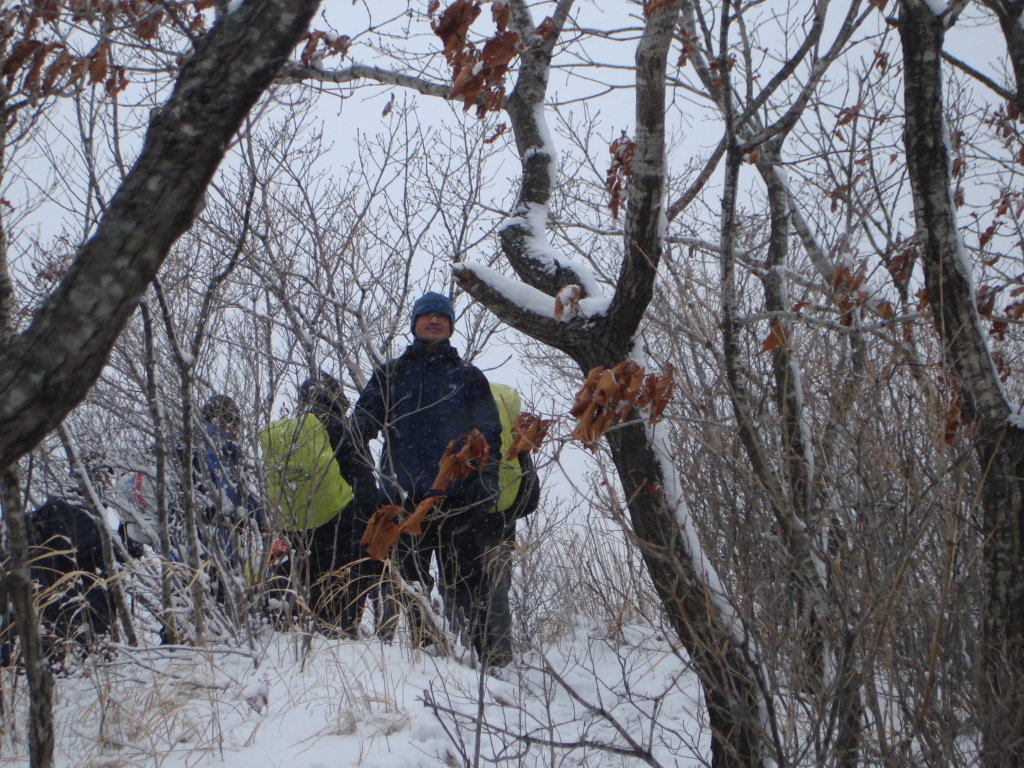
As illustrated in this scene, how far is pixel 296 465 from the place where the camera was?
155 inches

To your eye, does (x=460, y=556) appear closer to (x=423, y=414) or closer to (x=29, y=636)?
(x=423, y=414)

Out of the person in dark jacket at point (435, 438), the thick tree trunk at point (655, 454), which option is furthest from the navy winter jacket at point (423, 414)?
the thick tree trunk at point (655, 454)

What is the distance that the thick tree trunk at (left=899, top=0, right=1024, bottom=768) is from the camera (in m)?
2.29

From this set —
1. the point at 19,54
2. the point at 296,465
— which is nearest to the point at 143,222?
the point at 19,54

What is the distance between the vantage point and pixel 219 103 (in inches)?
46.0

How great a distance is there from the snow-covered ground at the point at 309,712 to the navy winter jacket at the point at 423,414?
86 cm

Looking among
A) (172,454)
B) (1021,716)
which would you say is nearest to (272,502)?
(172,454)

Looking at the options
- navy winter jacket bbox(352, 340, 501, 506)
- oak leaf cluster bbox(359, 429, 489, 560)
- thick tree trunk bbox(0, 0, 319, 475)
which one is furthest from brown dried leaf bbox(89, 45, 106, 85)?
navy winter jacket bbox(352, 340, 501, 506)

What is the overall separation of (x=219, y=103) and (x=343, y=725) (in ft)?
8.05

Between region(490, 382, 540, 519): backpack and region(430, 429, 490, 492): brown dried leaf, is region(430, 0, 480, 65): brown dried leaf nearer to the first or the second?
region(430, 429, 490, 492): brown dried leaf

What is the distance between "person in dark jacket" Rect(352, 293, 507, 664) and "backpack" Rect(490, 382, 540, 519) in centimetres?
7

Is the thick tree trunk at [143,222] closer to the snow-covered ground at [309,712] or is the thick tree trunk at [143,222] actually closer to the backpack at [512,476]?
the snow-covered ground at [309,712]

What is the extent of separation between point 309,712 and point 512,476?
154 centimetres

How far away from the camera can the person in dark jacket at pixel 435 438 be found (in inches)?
158
